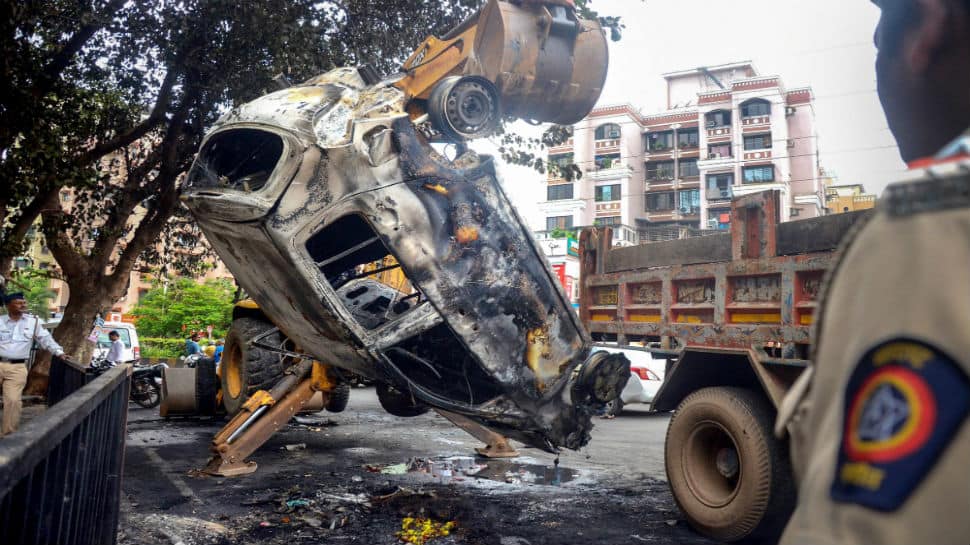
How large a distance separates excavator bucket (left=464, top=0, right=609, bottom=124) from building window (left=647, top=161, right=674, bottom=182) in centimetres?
3864

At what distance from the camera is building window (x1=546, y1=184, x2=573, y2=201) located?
44419mm

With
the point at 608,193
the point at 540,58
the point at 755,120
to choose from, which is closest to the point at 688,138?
the point at 755,120

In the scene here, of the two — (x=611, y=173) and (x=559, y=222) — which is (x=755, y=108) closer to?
(x=611, y=173)

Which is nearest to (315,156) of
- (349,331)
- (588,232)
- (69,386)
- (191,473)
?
(349,331)

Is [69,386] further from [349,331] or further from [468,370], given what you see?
[468,370]

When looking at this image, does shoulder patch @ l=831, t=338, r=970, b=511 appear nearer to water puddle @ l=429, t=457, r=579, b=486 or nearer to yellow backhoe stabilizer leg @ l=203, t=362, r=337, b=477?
water puddle @ l=429, t=457, r=579, b=486

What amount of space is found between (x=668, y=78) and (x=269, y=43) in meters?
42.1

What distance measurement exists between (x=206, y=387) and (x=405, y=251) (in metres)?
6.94

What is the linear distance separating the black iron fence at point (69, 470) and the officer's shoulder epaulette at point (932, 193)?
162cm

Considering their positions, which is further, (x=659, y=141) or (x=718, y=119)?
(x=659, y=141)

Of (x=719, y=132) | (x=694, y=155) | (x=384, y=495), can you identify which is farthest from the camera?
(x=694, y=155)

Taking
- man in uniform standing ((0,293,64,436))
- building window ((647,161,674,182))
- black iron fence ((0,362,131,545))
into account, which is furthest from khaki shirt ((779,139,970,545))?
building window ((647,161,674,182))

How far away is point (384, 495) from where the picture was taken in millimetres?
5852

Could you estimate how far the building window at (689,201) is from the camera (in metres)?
41.9
